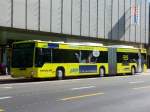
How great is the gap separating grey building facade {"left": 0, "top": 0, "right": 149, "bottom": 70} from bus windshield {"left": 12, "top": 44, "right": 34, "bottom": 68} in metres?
6.54

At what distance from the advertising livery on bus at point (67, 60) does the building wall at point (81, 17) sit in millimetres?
6712

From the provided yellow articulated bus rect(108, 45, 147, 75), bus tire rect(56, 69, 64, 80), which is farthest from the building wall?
bus tire rect(56, 69, 64, 80)

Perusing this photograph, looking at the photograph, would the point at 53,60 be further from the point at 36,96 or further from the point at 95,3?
the point at 95,3

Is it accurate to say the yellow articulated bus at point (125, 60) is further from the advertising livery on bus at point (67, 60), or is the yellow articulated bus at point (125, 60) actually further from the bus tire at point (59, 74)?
the bus tire at point (59, 74)

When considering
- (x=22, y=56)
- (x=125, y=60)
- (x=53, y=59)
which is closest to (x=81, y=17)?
(x=125, y=60)

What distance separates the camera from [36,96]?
16922 millimetres

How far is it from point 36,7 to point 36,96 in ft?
73.2

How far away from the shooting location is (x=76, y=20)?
4428 centimetres

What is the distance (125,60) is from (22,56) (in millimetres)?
12847

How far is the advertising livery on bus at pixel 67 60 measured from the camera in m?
28.1

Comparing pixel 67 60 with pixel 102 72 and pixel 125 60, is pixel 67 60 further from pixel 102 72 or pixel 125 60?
pixel 125 60

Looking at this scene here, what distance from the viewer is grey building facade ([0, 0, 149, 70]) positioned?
36.9m

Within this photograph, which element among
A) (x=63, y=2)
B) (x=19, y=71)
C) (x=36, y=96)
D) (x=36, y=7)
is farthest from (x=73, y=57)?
(x=36, y=96)

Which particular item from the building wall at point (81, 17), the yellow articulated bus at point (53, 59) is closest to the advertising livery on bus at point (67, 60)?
the yellow articulated bus at point (53, 59)
